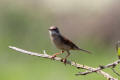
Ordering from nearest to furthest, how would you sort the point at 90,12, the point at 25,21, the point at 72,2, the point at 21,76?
the point at 21,76 < the point at 25,21 < the point at 90,12 < the point at 72,2

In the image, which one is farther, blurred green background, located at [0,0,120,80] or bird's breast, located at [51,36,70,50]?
blurred green background, located at [0,0,120,80]

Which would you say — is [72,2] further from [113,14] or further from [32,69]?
[32,69]

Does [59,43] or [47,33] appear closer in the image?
[59,43]

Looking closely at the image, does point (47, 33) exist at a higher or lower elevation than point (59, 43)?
lower

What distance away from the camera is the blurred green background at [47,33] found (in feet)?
41.9

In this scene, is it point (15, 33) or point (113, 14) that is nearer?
point (15, 33)

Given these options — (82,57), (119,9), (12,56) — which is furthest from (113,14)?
(12,56)

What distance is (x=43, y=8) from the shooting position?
55.7ft

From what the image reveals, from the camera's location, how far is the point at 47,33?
551 inches

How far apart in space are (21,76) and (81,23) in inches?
140

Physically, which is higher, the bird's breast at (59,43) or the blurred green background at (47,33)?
→ the bird's breast at (59,43)

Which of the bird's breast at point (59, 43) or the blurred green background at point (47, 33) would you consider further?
the blurred green background at point (47, 33)

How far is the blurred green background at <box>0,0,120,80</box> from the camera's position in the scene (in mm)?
12773

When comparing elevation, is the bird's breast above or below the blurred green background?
above
